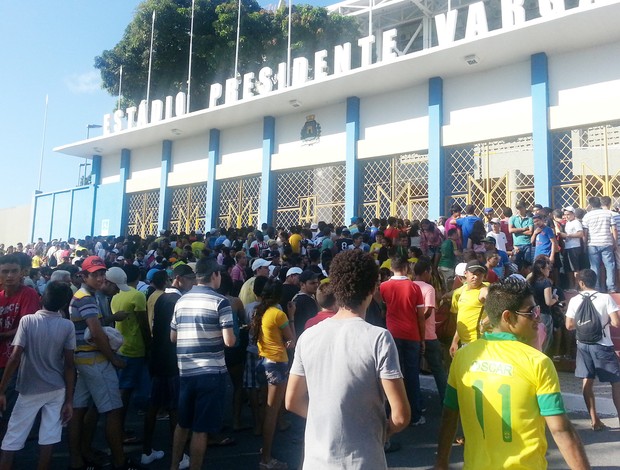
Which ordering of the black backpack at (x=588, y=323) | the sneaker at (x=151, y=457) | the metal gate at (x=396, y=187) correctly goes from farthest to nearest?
1. the metal gate at (x=396, y=187)
2. the black backpack at (x=588, y=323)
3. the sneaker at (x=151, y=457)

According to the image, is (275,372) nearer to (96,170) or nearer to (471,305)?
(471,305)

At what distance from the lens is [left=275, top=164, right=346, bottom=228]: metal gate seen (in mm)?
15781

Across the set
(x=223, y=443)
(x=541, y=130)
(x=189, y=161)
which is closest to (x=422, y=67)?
(x=541, y=130)

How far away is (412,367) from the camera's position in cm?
529

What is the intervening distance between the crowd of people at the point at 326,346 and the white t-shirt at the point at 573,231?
0.02 m

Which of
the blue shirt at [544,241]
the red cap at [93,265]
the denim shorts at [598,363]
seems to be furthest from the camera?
the blue shirt at [544,241]

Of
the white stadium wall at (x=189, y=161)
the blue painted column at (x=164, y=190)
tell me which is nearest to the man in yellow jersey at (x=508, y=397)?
the white stadium wall at (x=189, y=161)

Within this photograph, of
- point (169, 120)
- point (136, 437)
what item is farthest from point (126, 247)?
point (136, 437)

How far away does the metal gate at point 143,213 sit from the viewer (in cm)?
2119

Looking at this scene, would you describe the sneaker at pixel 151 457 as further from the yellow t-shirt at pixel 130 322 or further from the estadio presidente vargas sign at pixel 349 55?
the estadio presidente vargas sign at pixel 349 55

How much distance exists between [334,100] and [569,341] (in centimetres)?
1066

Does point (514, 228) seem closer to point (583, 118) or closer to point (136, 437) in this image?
point (583, 118)

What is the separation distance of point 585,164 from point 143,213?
1632 cm

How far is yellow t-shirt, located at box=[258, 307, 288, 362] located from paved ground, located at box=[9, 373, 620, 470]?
0.88 meters
